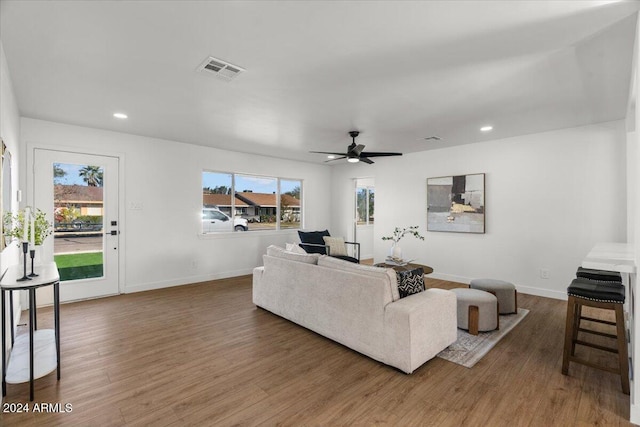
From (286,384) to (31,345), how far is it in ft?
5.91

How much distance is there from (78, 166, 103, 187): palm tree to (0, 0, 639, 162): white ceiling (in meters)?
0.67

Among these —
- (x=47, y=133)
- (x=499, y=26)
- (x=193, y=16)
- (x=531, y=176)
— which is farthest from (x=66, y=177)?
(x=531, y=176)

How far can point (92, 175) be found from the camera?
4.54 m

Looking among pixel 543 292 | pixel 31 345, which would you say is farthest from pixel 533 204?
pixel 31 345

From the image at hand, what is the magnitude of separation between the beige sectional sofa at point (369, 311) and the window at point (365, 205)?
4.76m

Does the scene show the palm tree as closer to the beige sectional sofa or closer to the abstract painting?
the beige sectional sofa

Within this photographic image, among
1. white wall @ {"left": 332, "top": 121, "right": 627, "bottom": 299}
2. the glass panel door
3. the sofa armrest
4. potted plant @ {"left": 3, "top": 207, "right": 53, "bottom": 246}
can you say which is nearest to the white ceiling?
white wall @ {"left": 332, "top": 121, "right": 627, "bottom": 299}

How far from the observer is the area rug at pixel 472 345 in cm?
273

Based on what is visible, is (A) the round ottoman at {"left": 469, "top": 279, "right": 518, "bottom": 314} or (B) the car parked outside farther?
Answer: (B) the car parked outside

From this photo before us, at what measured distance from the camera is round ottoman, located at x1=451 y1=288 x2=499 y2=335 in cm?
321

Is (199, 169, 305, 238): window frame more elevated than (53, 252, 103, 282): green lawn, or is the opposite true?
(199, 169, 305, 238): window frame

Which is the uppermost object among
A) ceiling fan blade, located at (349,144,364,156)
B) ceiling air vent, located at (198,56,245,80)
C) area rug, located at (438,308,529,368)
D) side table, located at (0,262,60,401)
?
ceiling air vent, located at (198,56,245,80)

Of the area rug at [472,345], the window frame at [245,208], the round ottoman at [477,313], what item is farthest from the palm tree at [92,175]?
the round ottoman at [477,313]

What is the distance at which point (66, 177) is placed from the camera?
14.2 feet
